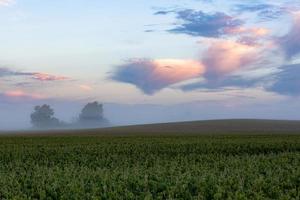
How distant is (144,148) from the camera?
4078 cm

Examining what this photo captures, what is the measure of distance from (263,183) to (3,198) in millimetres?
8722

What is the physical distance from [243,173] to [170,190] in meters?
5.40

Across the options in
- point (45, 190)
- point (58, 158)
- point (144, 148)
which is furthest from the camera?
point (144, 148)

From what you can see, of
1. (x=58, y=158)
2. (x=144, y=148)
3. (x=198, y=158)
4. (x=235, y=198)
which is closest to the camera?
(x=235, y=198)

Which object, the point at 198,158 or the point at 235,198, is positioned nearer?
the point at 235,198

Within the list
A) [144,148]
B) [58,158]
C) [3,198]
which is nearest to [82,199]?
[3,198]

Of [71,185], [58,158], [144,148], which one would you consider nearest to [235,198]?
[71,185]

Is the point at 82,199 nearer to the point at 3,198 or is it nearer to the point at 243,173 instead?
the point at 3,198

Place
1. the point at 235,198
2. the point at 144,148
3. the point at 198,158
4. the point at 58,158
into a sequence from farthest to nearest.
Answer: the point at 144,148, the point at 58,158, the point at 198,158, the point at 235,198

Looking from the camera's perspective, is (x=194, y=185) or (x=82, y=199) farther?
(x=194, y=185)

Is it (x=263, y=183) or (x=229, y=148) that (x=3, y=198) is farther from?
(x=229, y=148)

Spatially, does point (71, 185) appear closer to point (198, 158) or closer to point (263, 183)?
point (263, 183)

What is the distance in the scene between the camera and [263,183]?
16.3 m

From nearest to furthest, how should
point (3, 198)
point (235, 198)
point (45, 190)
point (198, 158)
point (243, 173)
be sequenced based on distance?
point (235, 198) < point (3, 198) < point (45, 190) < point (243, 173) < point (198, 158)
